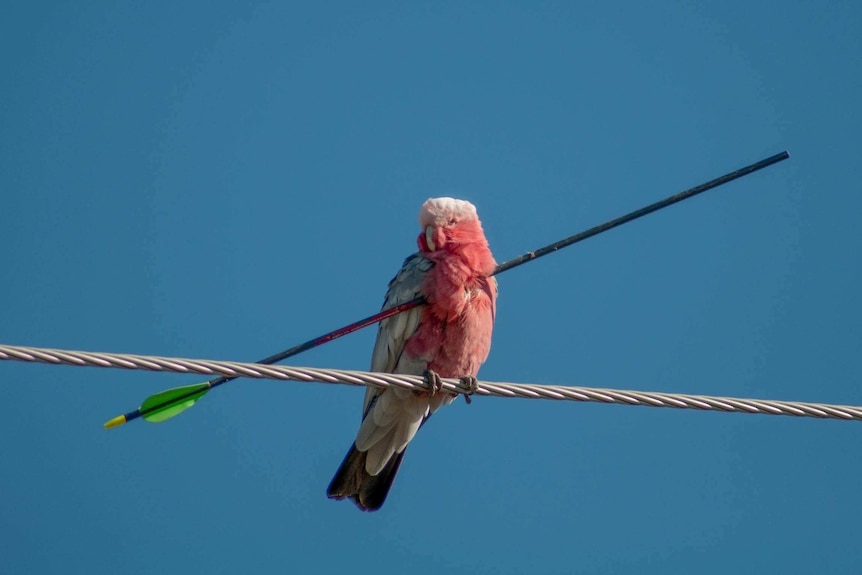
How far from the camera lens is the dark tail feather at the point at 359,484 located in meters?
8.44

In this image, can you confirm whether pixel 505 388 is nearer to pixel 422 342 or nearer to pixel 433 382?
pixel 433 382

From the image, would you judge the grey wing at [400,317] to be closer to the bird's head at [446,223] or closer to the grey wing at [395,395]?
the grey wing at [395,395]

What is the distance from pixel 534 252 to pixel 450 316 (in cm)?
94

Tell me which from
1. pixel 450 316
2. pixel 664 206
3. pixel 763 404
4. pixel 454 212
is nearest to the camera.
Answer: pixel 763 404

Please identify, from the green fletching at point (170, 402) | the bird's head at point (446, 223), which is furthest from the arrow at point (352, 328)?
the bird's head at point (446, 223)

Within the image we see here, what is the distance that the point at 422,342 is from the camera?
26.6 ft

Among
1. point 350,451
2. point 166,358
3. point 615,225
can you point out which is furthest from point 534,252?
point 166,358

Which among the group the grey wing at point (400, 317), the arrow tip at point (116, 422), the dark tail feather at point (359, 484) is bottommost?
the arrow tip at point (116, 422)

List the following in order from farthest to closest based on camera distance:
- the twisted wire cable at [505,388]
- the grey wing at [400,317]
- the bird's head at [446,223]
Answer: the bird's head at [446,223] < the grey wing at [400,317] < the twisted wire cable at [505,388]

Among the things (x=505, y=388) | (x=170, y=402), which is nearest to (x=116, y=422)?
(x=170, y=402)

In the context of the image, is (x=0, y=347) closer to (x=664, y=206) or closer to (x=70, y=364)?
(x=70, y=364)

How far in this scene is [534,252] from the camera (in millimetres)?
7422

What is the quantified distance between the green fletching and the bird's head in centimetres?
255

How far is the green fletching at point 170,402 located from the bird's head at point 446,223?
2.55 metres
